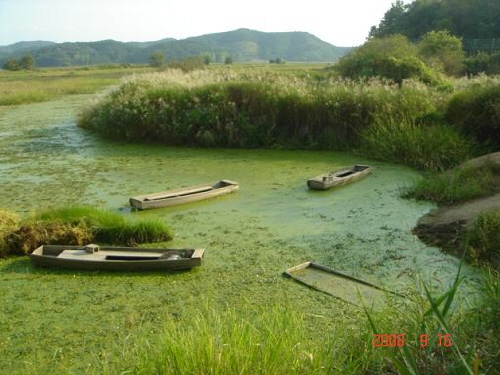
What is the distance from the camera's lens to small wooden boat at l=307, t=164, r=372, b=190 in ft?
25.2

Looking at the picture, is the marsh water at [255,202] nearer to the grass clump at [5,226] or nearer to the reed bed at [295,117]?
the reed bed at [295,117]

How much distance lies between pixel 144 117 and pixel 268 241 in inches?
281

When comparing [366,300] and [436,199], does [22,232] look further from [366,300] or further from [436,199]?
[436,199]

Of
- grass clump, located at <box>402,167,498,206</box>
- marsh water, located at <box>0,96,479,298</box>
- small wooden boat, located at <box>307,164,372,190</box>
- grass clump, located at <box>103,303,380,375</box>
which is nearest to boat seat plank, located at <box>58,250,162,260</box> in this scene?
marsh water, located at <box>0,96,479,298</box>

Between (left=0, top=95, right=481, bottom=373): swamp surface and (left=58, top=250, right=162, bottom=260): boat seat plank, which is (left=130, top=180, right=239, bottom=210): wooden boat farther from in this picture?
(left=58, top=250, right=162, bottom=260): boat seat plank

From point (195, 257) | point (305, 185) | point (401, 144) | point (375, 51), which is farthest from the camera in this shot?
point (375, 51)

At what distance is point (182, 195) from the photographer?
735cm

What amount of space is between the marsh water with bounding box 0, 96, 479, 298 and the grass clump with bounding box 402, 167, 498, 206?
342 mm

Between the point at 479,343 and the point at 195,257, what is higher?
the point at 479,343

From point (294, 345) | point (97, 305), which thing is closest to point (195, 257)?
point (97, 305)

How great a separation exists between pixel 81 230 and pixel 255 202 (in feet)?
7.67

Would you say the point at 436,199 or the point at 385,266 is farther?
the point at 436,199

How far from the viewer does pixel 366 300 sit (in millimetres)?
4188
